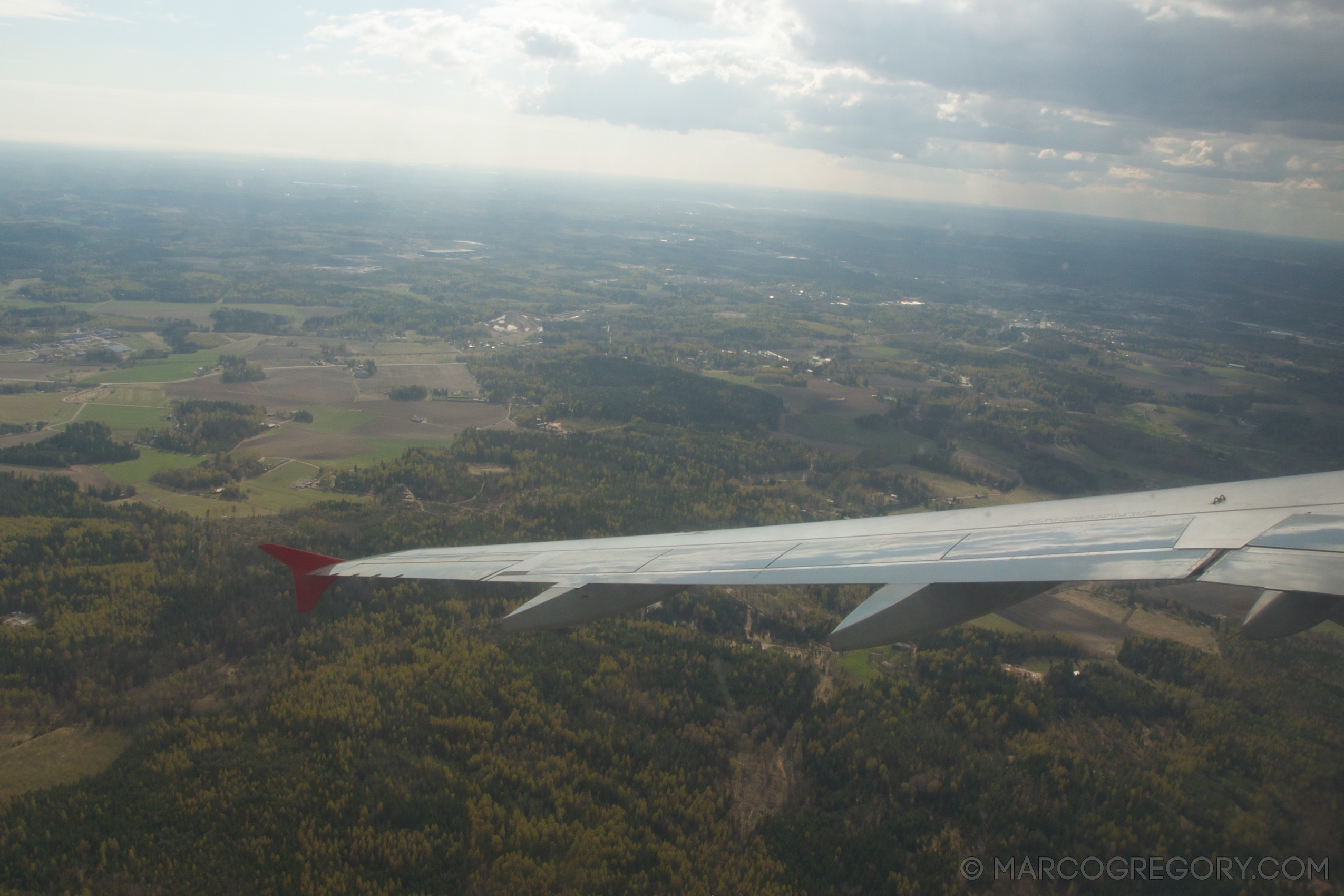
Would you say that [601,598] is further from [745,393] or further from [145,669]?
[745,393]

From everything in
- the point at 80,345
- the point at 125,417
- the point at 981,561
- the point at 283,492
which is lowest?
the point at 283,492

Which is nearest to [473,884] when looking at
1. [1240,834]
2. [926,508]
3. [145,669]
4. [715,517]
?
[145,669]

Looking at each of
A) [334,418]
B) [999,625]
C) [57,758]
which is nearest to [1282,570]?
[57,758]

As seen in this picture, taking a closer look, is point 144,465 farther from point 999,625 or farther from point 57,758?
point 999,625

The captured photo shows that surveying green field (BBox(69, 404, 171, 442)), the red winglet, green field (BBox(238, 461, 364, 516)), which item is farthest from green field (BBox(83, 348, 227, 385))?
the red winglet

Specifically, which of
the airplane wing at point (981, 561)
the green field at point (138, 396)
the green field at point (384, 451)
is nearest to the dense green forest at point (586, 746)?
the airplane wing at point (981, 561)
